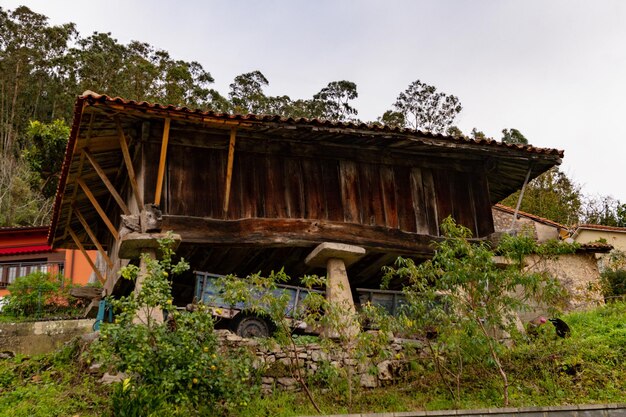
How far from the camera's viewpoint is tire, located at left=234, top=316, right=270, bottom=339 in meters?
8.39

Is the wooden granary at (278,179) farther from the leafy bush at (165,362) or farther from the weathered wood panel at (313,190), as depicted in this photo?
the leafy bush at (165,362)

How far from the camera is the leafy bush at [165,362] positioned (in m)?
5.60

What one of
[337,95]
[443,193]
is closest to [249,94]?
[337,95]

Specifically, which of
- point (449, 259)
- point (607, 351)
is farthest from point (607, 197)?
point (449, 259)

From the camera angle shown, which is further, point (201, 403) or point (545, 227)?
point (545, 227)

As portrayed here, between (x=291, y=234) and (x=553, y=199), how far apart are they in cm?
2001

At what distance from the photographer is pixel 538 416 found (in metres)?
5.62

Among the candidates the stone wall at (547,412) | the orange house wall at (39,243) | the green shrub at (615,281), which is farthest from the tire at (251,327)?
the orange house wall at (39,243)

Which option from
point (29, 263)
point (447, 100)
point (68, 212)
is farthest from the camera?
point (447, 100)

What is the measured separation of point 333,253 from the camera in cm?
886

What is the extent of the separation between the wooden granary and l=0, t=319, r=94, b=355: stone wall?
0.93 meters

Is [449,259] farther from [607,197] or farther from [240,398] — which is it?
[607,197]

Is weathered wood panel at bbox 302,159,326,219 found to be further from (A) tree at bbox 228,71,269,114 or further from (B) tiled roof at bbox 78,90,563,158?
(A) tree at bbox 228,71,269,114

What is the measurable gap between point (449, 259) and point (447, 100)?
974 inches
